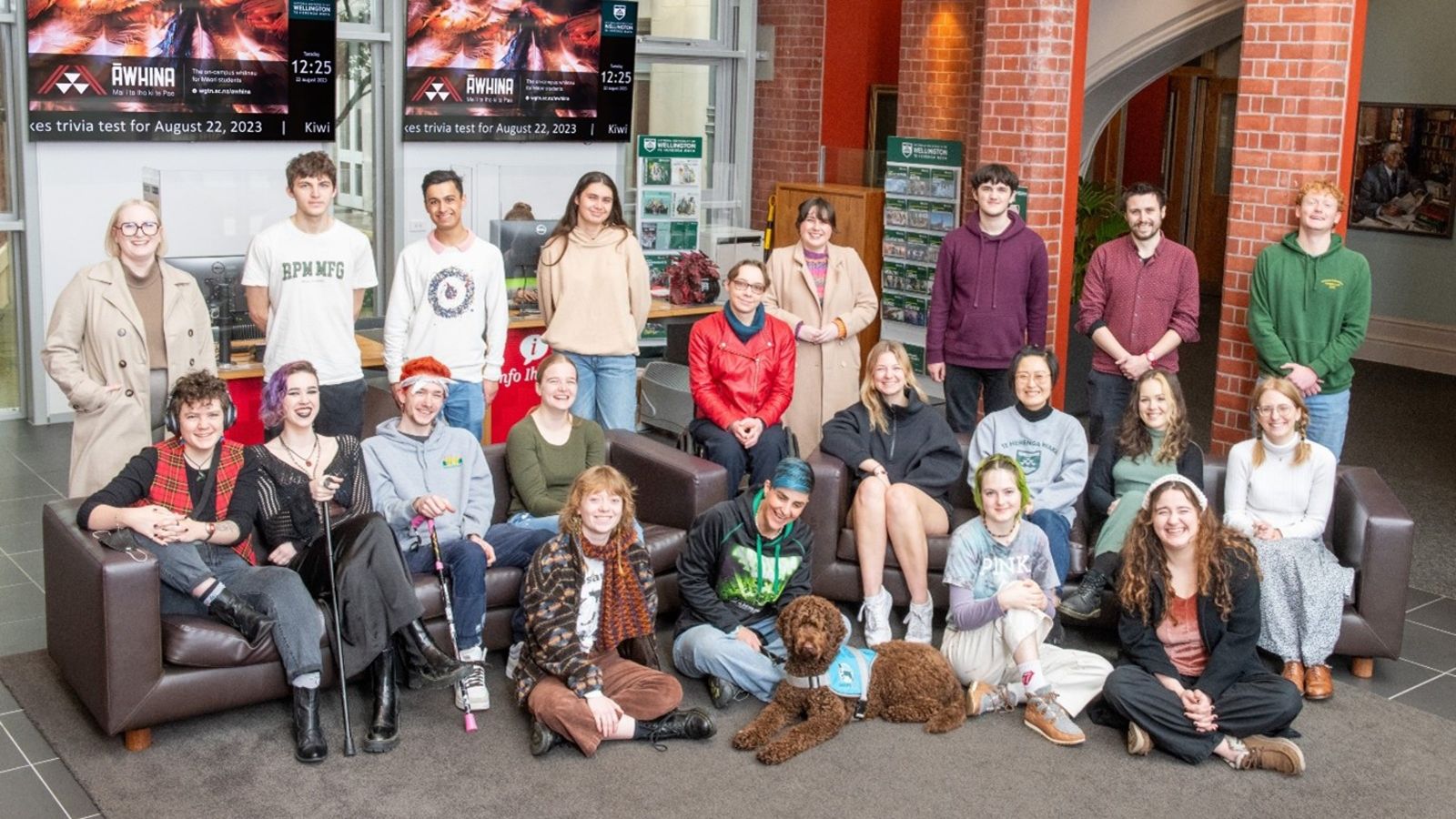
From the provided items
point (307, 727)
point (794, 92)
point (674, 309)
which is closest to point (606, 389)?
point (674, 309)

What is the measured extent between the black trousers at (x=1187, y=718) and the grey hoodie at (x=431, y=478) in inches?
90.9

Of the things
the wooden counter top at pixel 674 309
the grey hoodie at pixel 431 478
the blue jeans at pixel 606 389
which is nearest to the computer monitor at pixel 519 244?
the wooden counter top at pixel 674 309

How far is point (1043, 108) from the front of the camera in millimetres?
9070

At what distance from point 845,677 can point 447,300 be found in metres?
2.41

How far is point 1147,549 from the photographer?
5.54m

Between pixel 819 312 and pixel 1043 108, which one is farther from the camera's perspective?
pixel 1043 108

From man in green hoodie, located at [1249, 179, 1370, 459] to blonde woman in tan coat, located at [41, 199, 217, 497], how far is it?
15.1 ft

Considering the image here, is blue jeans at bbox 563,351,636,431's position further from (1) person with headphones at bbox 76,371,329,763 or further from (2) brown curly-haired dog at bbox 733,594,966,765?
(1) person with headphones at bbox 76,371,329,763

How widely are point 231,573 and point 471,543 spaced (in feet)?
2.64

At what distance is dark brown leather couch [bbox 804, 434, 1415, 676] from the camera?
5.98 metres

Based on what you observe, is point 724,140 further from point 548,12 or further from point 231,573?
point 231,573

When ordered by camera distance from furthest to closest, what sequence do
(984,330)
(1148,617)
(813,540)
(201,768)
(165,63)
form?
(165,63) < (984,330) < (813,540) < (1148,617) < (201,768)

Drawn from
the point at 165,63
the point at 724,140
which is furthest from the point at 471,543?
the point at 724,140

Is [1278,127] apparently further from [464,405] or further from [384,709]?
[384,709]
